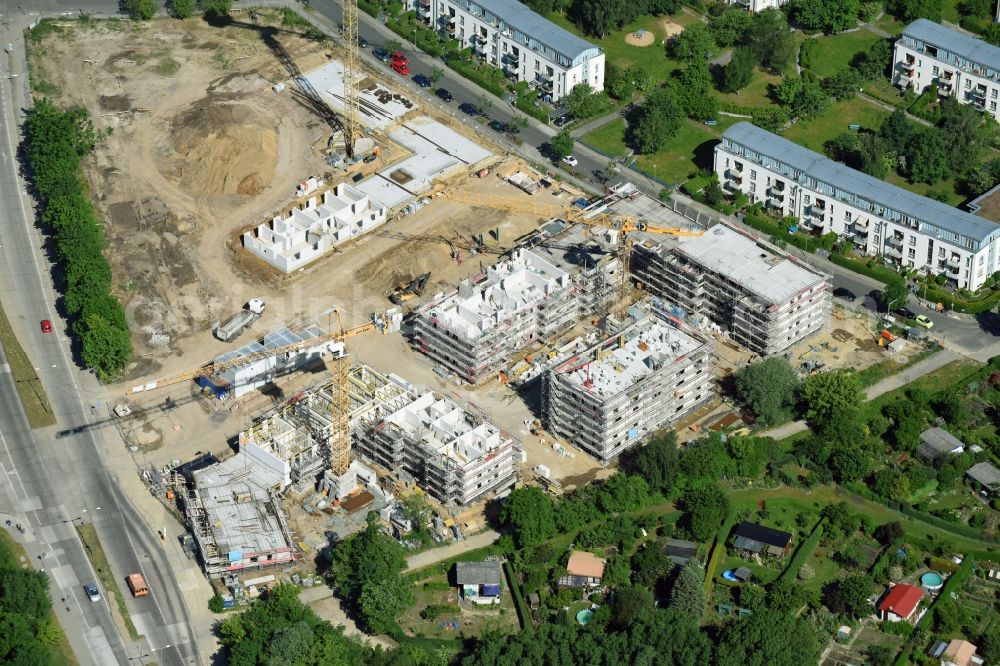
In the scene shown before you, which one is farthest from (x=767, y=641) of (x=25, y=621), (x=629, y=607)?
(x=25, y=621)

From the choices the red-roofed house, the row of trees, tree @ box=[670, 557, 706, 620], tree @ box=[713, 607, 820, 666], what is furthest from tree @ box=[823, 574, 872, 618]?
the row of trees

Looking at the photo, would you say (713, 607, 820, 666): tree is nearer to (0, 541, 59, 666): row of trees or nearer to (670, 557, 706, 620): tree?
(670, 557, 706, 620): tree

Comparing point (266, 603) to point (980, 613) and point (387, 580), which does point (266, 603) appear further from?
point (980, 613)

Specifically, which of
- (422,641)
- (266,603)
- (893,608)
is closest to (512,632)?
(422,641)

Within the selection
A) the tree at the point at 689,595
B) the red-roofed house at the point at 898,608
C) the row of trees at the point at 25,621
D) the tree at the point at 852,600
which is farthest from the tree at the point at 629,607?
the row of trees at the point at 25,621

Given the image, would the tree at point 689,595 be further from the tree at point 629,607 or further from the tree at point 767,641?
the tree at point 767,641
